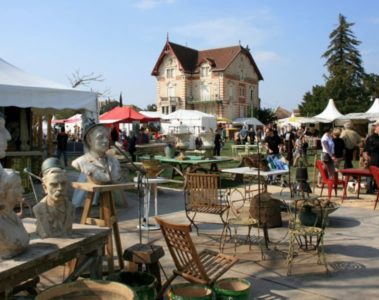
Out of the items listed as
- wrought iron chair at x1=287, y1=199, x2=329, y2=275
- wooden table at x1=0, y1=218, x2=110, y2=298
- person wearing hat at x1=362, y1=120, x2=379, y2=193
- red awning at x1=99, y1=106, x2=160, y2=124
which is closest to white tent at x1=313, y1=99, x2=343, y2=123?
red awning at x1=99, y1=106, x2=160, y2=124

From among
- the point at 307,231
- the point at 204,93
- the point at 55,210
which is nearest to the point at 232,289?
the point at 307,231

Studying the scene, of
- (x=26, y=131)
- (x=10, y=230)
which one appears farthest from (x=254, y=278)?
(x=26, y=131)

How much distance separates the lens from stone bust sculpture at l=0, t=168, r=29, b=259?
2959 mm

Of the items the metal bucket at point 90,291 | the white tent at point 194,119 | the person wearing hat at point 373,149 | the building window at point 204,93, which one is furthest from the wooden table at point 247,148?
the building window at point 204,93

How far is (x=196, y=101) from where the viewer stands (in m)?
59.2

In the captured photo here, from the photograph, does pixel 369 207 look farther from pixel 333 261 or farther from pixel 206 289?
pixel 206 289

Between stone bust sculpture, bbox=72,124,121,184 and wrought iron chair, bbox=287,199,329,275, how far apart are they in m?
2.19

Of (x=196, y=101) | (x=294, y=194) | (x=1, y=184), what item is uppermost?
(x=196, y=101)

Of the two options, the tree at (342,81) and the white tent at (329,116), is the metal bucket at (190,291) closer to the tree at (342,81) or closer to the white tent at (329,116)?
the white tent at (329,116)

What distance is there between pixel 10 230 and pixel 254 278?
2787 mm

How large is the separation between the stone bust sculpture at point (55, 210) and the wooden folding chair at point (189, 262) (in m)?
0.77

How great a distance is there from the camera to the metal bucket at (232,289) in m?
3.73

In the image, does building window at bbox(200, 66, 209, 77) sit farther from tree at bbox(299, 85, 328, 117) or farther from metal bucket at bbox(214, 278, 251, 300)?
metal bucket at bbox(214, 278, 251, 300)

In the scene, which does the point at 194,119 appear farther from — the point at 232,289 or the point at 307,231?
the point at 232,289
